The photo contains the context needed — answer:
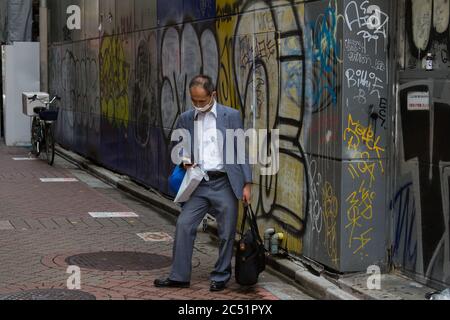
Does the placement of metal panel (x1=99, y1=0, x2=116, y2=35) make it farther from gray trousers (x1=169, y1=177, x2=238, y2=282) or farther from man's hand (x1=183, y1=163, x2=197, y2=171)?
gray trousers (x1=169, y1=177, x2=238, y2=282)

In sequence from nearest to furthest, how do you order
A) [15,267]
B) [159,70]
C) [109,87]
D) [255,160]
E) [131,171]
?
[15,267]
[255,160]
[159,70]
[131,171]
[109,87]

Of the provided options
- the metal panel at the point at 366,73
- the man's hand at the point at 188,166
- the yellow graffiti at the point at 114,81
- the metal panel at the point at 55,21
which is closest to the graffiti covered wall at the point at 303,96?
the metal panel at the point at 366,73

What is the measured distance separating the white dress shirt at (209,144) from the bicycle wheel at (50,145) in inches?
421

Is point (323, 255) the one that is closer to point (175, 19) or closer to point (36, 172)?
point (175, 19)

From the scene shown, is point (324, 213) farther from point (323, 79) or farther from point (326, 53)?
point (326, 53)

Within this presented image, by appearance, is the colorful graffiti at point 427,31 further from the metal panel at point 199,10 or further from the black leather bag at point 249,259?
the metal panel at point 199,10

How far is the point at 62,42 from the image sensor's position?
21.1 meters

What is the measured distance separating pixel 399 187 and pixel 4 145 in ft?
53.9

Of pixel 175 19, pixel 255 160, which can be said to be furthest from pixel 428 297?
pixel 175 19

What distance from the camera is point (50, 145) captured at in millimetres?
17203

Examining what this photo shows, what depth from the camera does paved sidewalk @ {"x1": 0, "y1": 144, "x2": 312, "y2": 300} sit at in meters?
6.84

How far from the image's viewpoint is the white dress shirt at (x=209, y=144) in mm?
6785

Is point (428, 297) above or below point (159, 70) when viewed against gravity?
below

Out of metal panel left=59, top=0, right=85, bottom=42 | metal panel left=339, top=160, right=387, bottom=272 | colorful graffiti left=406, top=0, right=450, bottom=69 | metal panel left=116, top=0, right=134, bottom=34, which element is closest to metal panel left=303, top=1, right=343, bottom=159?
metal panel left=339, top=160, right=387, bottom=272
